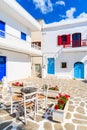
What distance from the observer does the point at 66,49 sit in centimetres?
1625

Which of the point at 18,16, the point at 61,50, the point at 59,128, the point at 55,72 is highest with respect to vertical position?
the point at 18,16

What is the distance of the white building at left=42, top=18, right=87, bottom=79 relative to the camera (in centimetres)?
1590

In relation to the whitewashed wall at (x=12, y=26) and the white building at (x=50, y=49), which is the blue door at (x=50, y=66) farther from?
the whitewashed wall at (x=12, y=26)

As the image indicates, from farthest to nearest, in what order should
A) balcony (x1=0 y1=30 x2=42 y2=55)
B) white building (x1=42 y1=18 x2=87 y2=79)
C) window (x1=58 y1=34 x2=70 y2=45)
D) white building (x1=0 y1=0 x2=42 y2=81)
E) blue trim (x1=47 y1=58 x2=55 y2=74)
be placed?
1. blue trim (x1=47 y1=58 x2=55 y2=74)
2. window (x1=58 y1=34 x2=70 y2=45)
3. white building (x1=42 y1=18 x2=87 y2=79)
4. white building (x1=0 y1=0 x2=42 y2=81)
5. balcony (x1=0 y1=30 x2=42 y2=55)

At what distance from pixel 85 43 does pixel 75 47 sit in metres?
1.27

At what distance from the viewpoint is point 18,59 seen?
50.1 feet

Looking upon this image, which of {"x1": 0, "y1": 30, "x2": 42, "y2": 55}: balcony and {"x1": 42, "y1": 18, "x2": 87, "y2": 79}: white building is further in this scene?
{"x1": 42, "y1": 18, "x2": 87, "y2": 79}: white building

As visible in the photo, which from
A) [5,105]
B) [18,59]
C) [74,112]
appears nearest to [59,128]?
[74,112]

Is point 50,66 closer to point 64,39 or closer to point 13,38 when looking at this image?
point 64,39

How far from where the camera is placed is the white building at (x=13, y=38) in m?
11.2

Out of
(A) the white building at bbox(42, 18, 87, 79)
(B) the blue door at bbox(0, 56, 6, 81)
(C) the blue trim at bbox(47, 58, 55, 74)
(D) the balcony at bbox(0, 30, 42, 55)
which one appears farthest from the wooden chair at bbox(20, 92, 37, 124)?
(C) the blue trim at bbox(47, 58, 55, 74)

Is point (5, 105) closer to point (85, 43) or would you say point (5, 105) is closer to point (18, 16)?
point (18, 16)

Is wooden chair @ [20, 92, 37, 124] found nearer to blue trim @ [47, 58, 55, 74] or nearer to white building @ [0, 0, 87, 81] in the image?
white building @ [0, 0, 87, 81]

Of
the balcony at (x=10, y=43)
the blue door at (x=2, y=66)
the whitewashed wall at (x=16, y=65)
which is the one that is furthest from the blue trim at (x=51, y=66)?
the blue door at (x=2, y=66)
